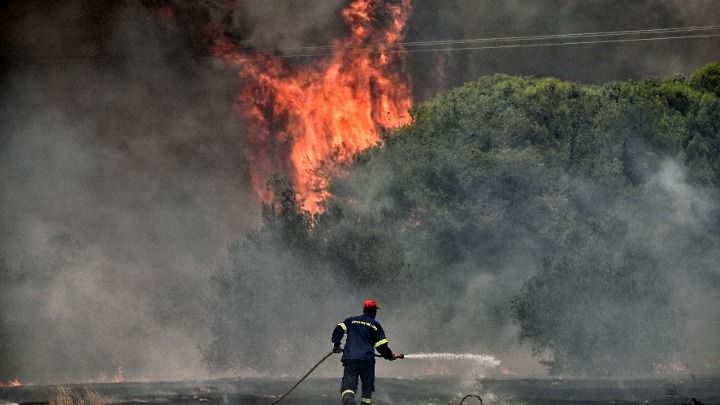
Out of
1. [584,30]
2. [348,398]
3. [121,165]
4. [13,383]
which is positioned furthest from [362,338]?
[584,30]

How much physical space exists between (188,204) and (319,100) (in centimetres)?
775

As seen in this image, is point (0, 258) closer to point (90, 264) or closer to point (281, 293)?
point (90, 264)

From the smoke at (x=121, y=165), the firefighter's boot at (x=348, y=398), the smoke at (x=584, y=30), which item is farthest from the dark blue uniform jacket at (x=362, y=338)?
the smoke at (x=584, y=30)

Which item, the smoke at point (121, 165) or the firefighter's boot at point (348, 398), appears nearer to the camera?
the firefighter's boot at point (348, 398)

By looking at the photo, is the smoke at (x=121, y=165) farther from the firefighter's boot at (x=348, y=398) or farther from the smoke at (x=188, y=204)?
the firefighter's boot at (x=348, y=398)

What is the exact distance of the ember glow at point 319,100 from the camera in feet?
217

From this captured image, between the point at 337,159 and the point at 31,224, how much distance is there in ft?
45.7

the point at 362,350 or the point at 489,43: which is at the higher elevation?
the point at 489,43

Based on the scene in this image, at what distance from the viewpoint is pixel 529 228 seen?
180ft

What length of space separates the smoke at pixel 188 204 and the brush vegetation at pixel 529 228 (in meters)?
0.15

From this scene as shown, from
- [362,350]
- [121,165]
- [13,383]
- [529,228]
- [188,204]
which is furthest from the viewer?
[188,204]

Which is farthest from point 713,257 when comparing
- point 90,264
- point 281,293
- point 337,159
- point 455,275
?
point 90,264

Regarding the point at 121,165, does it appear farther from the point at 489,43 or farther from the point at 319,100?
the point at 489,43

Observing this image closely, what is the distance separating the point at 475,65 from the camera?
76.0 meters
